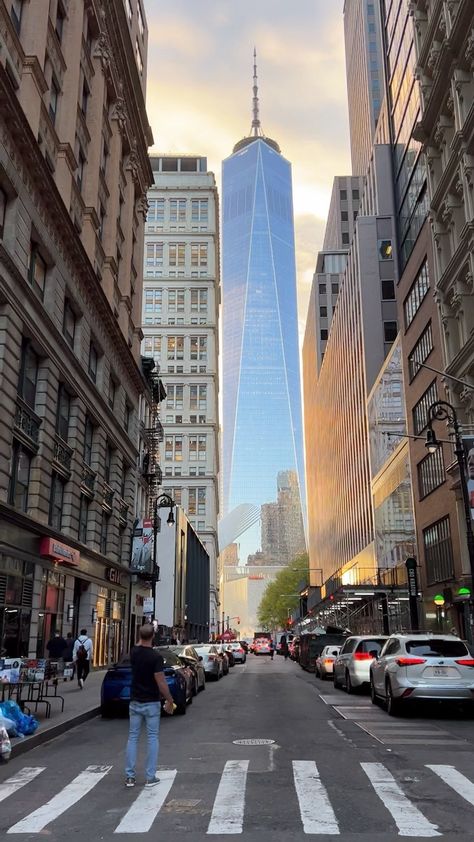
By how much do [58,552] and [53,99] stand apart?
59.5ft

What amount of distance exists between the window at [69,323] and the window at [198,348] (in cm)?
9492

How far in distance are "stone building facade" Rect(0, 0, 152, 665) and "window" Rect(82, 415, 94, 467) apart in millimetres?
95

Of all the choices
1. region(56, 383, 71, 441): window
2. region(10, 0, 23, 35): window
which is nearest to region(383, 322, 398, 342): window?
region(56, 383, 71, 441): window

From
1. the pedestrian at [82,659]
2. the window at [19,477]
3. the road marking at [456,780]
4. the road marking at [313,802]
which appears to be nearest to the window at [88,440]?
the window at [19,477]

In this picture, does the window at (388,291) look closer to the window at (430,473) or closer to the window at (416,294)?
the window at (416,294)

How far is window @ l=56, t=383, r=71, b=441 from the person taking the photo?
29205 millimetres

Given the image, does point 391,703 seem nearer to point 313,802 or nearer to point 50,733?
point 50,733

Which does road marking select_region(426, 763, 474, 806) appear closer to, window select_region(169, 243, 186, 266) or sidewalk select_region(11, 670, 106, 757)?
sidewalk select_region(11, 670, 106, 757)

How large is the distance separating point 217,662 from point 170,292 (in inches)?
4051

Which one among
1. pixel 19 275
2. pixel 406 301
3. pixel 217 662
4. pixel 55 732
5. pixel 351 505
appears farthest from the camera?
pixel 351 505

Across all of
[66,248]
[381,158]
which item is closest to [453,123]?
[66,248]

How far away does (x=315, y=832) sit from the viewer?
662cm

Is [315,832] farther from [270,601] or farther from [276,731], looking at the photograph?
[270,601]

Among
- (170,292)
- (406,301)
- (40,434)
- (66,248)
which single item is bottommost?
(40,434)
